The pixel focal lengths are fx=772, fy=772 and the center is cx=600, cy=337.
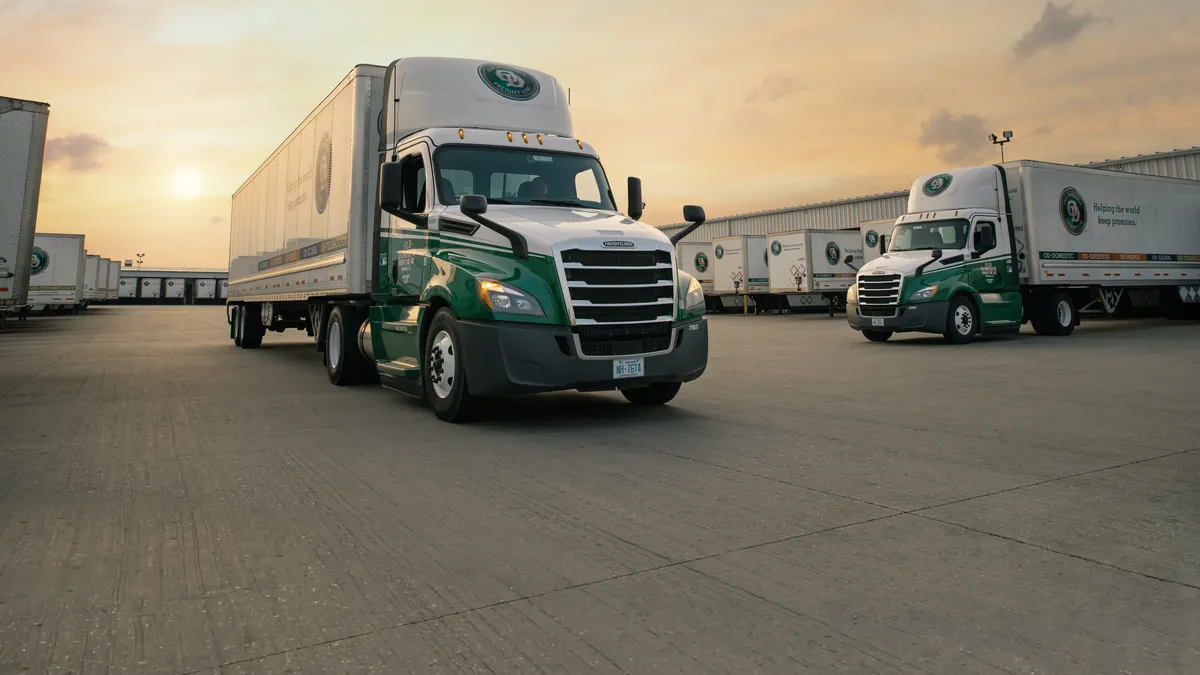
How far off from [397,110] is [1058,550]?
8006 millimetres

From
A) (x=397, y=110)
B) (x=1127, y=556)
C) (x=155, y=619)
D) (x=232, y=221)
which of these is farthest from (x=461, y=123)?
(x=232, y=221)

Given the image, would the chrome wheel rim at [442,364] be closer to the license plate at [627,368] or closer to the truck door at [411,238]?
the truck door at [411,238]

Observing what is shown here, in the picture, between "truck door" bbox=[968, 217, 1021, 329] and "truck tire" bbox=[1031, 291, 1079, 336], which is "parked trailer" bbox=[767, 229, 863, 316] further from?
"truck door" bbox=[968, 217, 1021, 329]

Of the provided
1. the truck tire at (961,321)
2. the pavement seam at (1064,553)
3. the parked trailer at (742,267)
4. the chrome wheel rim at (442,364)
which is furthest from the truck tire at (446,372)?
the parked trailer at (742,267)

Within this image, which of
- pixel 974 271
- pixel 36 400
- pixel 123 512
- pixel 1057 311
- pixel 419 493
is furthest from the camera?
pixel 1057 311

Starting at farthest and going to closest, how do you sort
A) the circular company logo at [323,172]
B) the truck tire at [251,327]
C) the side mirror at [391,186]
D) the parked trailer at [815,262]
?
the parked trailer at [815,262] < the truck tire at [251,327] < the circular company logo at [323,172] < the side mirror at [391,186]

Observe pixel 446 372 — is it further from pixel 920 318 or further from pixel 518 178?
pixel 920 318

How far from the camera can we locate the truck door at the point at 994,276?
16.9 meters

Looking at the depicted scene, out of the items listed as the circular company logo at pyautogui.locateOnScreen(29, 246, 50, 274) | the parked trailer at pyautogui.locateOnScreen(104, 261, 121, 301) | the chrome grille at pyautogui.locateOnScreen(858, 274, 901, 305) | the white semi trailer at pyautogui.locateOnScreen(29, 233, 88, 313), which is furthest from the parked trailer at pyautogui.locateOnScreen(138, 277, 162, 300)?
the chrome grille at pyautogui.locateOnScreen(858, 274, 901, 305)

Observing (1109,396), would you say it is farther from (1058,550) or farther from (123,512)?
(123,512)

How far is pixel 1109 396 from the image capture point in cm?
811

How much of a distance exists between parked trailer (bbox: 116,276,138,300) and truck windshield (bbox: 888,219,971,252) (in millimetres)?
84155

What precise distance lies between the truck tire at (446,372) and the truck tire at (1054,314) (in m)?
16.3

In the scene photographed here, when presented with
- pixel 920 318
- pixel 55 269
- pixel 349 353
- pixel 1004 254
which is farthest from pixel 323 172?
pixel 55 269
